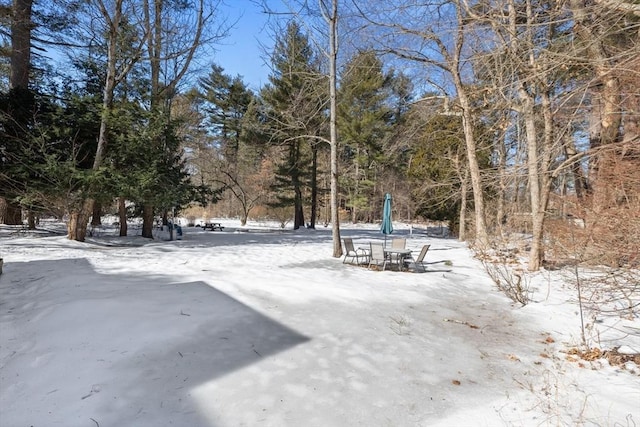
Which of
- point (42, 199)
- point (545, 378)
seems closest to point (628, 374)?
point (545, 378)

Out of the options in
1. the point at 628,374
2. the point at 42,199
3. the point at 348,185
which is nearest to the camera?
the point at 628,374

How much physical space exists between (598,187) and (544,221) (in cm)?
326

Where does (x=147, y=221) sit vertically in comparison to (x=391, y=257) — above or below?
above

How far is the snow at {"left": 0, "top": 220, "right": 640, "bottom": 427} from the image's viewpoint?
2742 millimetres

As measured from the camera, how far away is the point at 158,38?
1343cm

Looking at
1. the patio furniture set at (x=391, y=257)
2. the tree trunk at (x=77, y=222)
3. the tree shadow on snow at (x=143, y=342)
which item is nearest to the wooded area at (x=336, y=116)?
the tree trunk at (x=77, y=222)

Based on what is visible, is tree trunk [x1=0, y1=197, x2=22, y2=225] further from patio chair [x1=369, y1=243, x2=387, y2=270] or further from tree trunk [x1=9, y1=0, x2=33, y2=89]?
patio chair [x1=369, y1=243, x2=387, y2=270]

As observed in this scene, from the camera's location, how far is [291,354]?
373cm

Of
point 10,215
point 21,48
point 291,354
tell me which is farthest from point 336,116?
point 10,215

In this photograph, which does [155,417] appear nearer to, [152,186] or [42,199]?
[152,186]

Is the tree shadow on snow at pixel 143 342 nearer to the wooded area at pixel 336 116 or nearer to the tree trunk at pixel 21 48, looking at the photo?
the wooded area at pixel 336 116

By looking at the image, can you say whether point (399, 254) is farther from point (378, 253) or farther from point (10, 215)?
point (10, 215)

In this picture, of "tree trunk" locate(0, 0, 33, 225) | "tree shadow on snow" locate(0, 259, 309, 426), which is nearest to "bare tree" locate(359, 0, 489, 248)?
"tree shadow on snow" locate(0, 259, 309, 426)

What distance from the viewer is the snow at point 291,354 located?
2.74m
